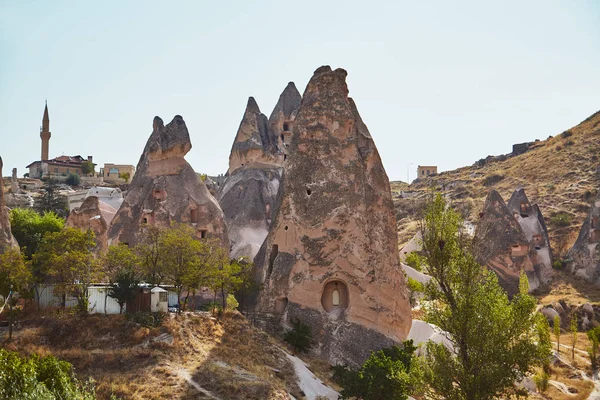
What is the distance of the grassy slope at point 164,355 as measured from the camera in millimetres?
18922

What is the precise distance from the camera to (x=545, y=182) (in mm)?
73688

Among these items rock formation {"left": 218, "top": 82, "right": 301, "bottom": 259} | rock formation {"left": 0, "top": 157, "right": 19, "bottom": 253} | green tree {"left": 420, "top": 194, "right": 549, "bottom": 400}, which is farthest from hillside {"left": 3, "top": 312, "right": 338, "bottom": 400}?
rock formation {"left": 218, "top": 82, "right": 301, "bottom": 259}

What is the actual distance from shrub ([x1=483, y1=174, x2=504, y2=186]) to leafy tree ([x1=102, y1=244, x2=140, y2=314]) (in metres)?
61.8

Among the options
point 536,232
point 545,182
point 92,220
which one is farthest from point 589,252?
point 92,220

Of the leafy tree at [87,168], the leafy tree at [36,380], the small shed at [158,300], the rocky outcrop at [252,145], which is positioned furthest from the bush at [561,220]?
the leafy tree at [87,168]

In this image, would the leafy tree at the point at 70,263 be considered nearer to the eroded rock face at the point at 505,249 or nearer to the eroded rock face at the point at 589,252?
the eroded rock face at the point at 505,249

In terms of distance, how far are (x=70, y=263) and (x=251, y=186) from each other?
21.0 m

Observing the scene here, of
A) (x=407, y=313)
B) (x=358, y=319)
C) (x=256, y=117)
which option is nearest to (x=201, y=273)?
(x=358, y=319)

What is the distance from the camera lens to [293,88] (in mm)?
52562

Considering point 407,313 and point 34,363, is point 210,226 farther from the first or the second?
point 34,363

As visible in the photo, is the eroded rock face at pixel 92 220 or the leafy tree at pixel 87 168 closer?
the eroded rock face at pixel 92 220

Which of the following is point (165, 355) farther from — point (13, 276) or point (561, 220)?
point (561, 220)

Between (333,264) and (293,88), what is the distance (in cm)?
2740

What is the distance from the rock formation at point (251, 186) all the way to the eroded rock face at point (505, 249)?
1488cm
